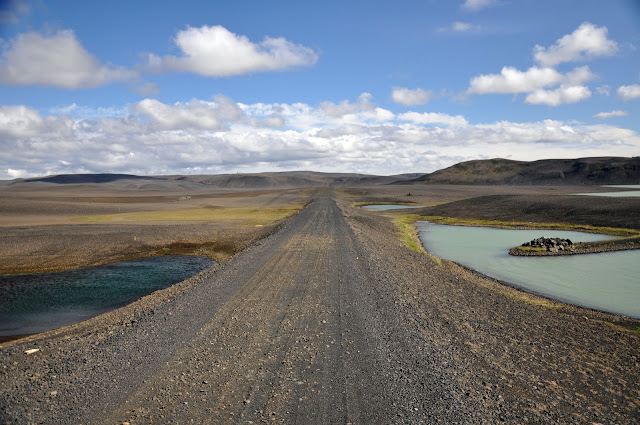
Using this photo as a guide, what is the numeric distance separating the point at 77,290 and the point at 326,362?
16143 millimetres

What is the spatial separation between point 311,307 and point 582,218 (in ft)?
145

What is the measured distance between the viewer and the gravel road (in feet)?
23.6

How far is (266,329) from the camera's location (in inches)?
439

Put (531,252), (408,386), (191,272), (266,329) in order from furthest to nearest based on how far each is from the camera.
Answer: (531,252), (191,272), (266,329), (408,386)

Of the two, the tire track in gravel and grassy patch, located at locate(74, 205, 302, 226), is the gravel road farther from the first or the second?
grassy patch, located at locate(74, 205, 302, 226)

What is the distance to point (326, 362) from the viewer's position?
9031 millimetres

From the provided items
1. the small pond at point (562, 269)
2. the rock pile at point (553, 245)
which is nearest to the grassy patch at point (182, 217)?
the small pond at point (562, 269)

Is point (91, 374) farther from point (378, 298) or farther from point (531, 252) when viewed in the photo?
point (531, 252)

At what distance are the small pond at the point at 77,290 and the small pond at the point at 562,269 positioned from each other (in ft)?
61.3

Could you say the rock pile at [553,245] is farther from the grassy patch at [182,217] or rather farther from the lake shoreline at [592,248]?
the grassy patch at [182,217]

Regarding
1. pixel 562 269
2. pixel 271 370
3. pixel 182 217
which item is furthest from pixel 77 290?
pixel 182 217

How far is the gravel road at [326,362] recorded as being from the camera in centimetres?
721

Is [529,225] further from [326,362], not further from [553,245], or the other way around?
[326,362]

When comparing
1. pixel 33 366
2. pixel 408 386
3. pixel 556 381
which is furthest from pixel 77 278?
pixel 556 381
